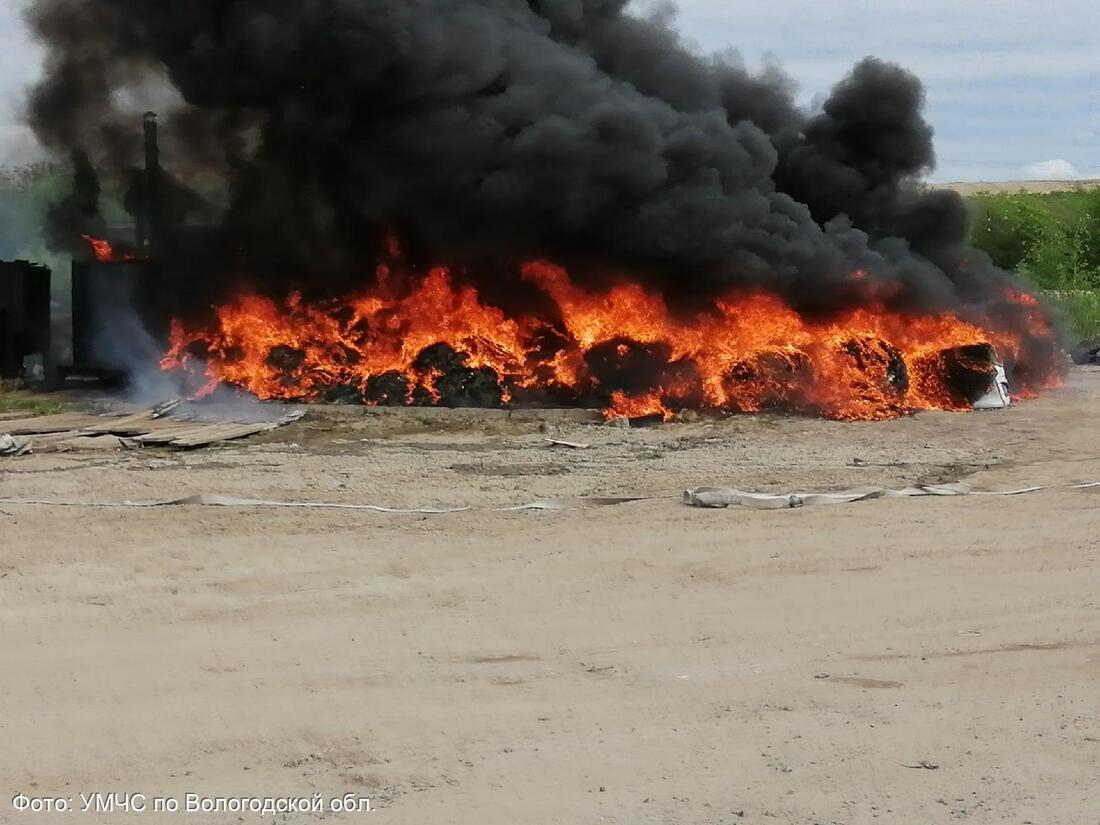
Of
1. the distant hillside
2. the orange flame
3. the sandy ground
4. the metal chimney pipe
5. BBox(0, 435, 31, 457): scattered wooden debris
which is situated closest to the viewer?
the sandy ground

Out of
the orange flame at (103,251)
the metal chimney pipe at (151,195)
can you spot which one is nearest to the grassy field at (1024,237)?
the orange flame at (103,251)

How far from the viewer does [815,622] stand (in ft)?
25.2

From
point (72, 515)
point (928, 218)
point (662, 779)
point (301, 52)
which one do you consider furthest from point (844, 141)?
point (662, 779)

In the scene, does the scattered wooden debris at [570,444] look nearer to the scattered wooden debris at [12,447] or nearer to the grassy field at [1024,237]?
the scattered wooden debris at [12,447]

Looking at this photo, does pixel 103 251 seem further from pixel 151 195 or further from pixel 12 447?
pixel 12 447

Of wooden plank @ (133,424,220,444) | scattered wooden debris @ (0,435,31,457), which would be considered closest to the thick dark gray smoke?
wooden plank @ (133,424,220,444)

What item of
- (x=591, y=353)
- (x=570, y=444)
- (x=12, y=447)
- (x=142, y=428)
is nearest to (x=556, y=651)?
(x=570, y=444)

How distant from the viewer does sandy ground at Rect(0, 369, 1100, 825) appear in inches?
206

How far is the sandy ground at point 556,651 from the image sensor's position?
5234 mm

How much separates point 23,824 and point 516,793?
1750 millimetres

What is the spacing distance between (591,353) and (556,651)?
12207 mm

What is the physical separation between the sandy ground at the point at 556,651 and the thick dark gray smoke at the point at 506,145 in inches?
297

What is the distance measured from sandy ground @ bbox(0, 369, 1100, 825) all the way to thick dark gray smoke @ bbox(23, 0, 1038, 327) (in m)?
7.54

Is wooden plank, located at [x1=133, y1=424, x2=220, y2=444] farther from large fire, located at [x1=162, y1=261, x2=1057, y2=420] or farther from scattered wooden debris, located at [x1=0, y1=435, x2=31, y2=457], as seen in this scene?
large fire, located at [x1=162, y1=261, x2=1057, y2=420]
